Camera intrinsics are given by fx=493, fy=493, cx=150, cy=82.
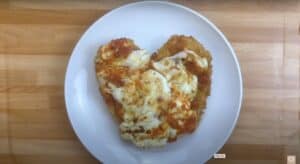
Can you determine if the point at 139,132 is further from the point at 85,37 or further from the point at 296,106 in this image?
the point at 296,106

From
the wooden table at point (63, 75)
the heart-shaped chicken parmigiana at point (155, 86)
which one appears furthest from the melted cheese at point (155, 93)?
the wooden table at point (63, 75)

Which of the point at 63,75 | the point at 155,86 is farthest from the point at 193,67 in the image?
the point at 63,75

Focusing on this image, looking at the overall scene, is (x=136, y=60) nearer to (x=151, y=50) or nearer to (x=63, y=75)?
(x=151, y=50)

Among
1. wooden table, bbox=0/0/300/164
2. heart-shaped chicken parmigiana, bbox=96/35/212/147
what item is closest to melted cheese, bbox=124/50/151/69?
heart-shaped chicken parmigiana, bbox=96/35/212/147

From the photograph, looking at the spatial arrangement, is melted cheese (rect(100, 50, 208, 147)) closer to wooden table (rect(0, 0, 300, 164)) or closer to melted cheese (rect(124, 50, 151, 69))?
melted cheese (rect(124, 50, 151, 69))

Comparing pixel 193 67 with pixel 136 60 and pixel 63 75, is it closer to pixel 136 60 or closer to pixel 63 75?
pixel 136 60

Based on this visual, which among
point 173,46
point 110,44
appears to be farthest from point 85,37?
point 173,46
